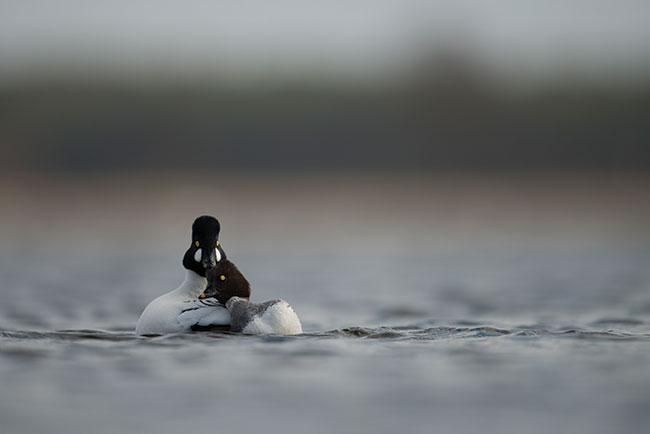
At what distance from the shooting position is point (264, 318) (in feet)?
27.7

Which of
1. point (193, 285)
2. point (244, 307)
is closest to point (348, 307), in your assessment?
point (193, 285)

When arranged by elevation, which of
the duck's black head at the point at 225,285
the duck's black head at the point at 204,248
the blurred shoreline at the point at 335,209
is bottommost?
the duck's black head at the point at 225,285

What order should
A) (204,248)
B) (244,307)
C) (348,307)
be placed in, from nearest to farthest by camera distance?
(244,307), (204,248), (348,307)

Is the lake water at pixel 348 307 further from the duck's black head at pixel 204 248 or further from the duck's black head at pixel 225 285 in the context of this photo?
the duck's black head at pixel 204 248

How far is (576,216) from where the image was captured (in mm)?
23000

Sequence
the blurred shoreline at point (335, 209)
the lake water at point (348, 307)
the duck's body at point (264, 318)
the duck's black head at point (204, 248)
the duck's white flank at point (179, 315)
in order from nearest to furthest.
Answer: the lake water at point (348, 307) → the duck's body at point (264, 318) → the duck's white flank at point (179, 315) → the duck's black head at point (204, 248) → the blurred shoreline at point (335, 209)

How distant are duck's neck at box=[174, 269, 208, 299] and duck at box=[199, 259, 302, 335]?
0.73 ft

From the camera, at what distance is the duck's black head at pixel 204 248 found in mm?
9016

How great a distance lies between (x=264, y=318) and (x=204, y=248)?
1012 mm

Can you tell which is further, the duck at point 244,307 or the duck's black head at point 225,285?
the duck's black head at point 225,285

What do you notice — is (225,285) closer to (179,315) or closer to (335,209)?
(179,315)

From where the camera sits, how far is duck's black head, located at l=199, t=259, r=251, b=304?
8.81m

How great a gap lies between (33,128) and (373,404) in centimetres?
2549

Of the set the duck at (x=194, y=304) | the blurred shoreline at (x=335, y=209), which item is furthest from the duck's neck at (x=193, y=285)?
the blurred shoreline at (x=335, y=209)
